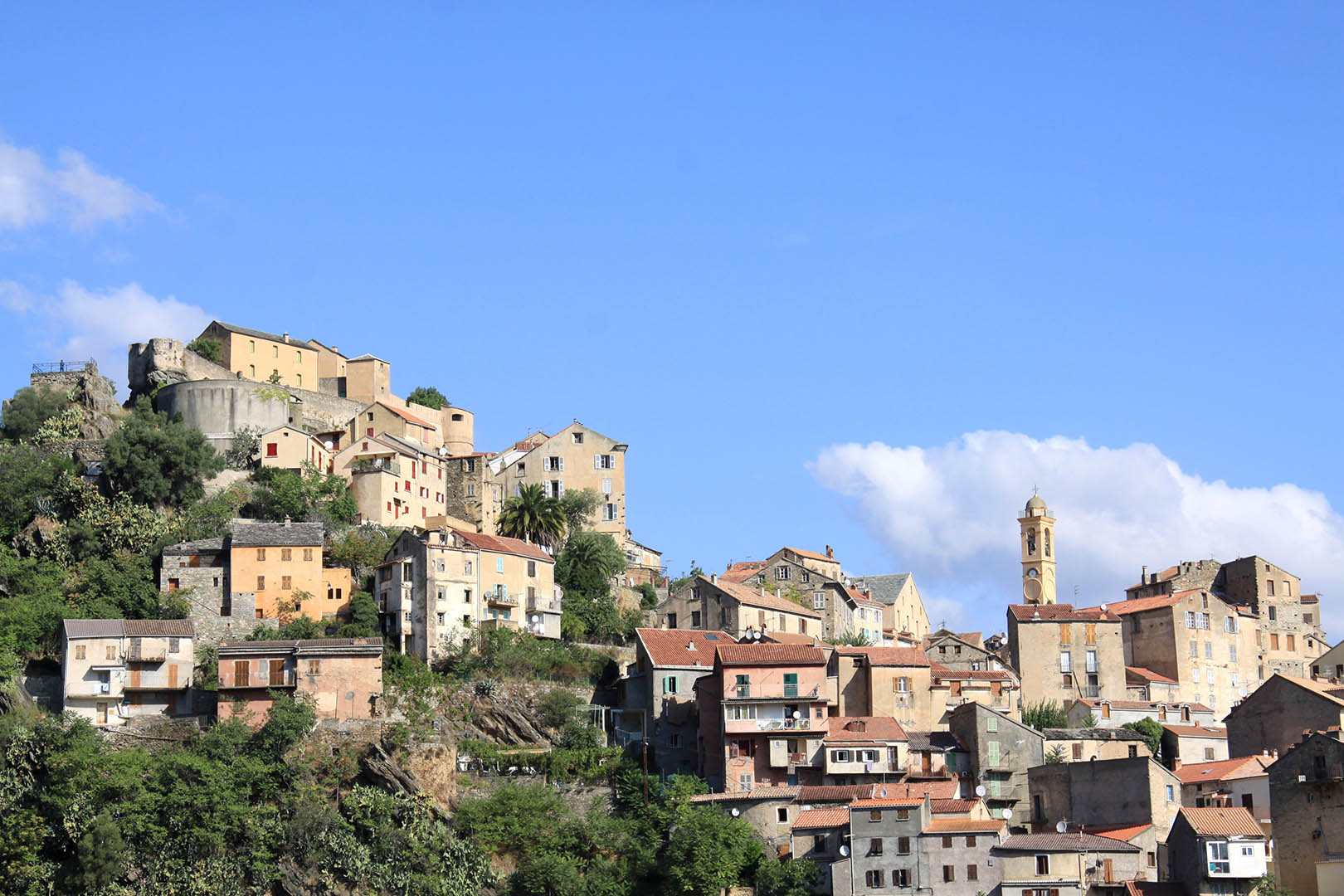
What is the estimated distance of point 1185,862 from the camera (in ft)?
208

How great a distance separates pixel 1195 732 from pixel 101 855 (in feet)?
152

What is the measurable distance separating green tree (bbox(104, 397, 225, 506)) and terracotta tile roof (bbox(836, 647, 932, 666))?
30.9 metres

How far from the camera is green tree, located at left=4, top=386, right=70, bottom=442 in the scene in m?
94.2

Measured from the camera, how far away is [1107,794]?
6838cm

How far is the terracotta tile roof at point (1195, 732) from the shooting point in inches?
3141

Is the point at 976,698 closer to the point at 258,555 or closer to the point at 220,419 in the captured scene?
the point at 258,555

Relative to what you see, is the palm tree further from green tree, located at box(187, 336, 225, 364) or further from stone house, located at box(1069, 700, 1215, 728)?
stone house, located at box(1069, 700, 1215, 728)

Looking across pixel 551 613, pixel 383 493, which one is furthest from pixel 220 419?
pixel 551 613

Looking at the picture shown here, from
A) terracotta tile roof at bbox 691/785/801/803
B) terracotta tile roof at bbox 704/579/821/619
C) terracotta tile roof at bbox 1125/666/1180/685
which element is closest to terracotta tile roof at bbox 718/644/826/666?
terracotta tile roof at bbox 691/785/801/803

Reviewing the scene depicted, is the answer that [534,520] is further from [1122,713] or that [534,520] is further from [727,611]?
[1122,713]

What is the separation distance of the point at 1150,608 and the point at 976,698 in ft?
56.3

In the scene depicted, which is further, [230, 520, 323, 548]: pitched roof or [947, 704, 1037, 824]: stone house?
[230, 520, 323, 548]: pitched roof

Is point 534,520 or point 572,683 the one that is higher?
point 534,520

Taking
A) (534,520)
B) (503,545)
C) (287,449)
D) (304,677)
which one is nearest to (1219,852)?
(503,545)
